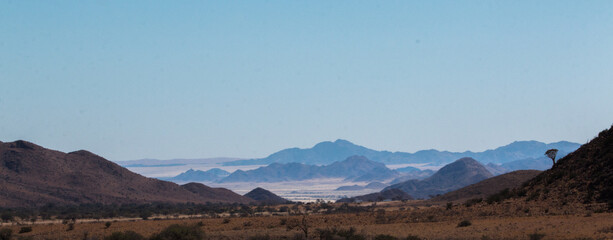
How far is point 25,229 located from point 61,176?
9552 cm

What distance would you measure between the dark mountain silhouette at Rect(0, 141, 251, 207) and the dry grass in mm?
75567

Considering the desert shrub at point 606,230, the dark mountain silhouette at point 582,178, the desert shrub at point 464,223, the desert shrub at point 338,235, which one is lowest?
the desert shrub at point 338,235

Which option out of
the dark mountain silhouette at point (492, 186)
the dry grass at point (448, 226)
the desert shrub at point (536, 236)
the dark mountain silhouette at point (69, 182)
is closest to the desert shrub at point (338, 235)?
the dry grass at point (448, 226)

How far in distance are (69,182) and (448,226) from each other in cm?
11446

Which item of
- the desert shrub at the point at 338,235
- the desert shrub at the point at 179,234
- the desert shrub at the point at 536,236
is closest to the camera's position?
the desert shrub at the point at 536,236

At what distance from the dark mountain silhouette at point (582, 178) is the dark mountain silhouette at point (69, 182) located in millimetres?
92030

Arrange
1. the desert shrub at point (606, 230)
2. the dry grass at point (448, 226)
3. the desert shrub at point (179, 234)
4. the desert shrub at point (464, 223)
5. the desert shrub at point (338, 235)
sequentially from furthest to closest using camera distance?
the desert shrub at point (464, 223), the desert shrub at point (179, 234), the desert shrub at point (338, 235), the dry grass at point (448, 226), the desert shrub at point (606, 230)

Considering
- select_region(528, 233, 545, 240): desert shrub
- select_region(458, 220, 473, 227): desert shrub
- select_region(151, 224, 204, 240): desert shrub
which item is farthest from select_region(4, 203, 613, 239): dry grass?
select_region(151, 224, 204, 240): desert shrub

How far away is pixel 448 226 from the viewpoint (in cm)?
4469

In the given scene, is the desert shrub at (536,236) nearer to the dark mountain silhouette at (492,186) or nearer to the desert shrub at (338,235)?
the desert shrub at (338,235)

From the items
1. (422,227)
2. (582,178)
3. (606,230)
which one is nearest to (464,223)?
(422,227)

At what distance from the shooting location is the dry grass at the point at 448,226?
37531 mm

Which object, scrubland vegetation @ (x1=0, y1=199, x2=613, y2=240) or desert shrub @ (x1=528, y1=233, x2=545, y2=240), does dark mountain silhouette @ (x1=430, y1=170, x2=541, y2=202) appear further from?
desert shrub @ (x1=528, y1=233, x2=545, y2=240)

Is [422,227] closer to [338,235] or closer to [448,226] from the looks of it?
[448,226]
